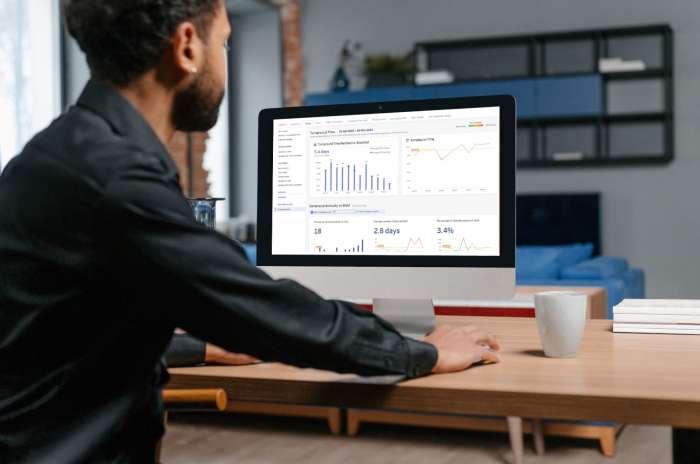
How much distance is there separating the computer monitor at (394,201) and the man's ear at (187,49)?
1.75ft

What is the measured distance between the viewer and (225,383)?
1191 mm

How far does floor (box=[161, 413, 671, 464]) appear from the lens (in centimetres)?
304

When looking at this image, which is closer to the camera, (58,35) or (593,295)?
(593,295)

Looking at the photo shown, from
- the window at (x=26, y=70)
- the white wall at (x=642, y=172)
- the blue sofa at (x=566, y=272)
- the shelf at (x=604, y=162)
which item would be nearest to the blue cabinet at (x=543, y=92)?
the shelf at (x=604, y=162)

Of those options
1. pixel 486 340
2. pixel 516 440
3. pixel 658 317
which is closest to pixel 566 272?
pixel 516 440

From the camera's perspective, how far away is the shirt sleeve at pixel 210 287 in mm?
853

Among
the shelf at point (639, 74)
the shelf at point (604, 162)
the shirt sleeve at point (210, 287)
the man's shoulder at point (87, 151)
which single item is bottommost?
the shirt sleeve at point (210, 287)

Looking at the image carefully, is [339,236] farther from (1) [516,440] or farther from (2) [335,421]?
(2) [335,421]

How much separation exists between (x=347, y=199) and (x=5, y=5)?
12.8ft

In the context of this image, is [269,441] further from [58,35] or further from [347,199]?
[58,35]

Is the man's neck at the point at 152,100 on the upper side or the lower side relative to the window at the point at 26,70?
lower

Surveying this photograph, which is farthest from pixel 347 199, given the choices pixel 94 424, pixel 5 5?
pixel 5 5

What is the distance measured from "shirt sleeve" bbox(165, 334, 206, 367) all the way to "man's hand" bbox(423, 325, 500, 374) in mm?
335

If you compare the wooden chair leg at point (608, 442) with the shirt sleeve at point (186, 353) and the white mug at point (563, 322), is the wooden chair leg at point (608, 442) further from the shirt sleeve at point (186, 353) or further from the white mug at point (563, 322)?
the shirt sleeve at point (186, 353)
